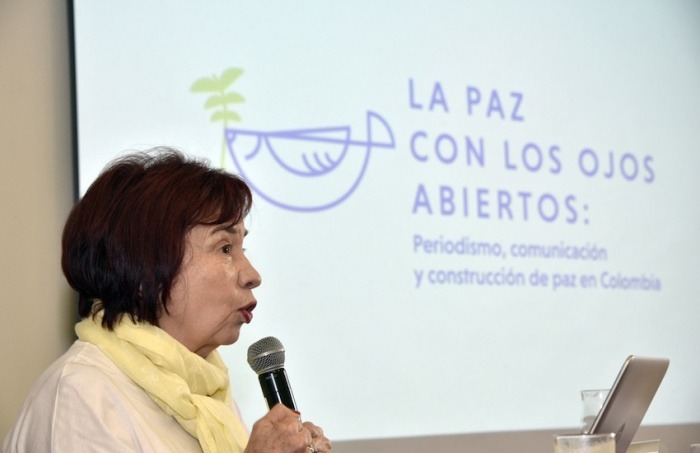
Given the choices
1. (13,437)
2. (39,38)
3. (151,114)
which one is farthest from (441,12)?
(13,437)

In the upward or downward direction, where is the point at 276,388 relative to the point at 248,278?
downward

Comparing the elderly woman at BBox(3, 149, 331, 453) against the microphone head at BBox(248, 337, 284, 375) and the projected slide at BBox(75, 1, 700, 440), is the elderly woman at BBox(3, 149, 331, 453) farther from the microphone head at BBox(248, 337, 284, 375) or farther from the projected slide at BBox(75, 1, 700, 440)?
the projected slide at BBox(75, 1, 700, 440)

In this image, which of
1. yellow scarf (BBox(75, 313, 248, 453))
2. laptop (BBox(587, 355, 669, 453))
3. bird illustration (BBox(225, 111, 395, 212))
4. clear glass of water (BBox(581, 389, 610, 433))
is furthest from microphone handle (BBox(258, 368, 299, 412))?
bird illustration (BBox(225, 111, 395, 212))

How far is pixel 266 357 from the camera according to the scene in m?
1.90

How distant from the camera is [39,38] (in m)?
2.97

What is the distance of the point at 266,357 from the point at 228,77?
1.45m

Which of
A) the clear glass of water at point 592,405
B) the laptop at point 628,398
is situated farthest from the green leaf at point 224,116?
the laptop at point 628,398

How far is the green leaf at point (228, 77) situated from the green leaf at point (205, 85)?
2cm

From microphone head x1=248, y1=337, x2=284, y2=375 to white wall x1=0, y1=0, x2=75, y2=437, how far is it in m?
1.22

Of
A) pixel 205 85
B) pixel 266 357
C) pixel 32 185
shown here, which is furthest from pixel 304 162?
pixel 266 357

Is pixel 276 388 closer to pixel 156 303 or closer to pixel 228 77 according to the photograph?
pixel 156 303

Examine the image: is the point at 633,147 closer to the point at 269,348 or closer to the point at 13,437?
the point at 269,348

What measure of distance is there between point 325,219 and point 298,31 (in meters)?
0.64

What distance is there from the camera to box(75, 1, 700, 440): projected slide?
10.1 feet
